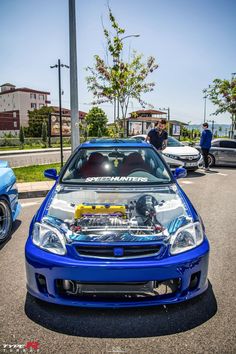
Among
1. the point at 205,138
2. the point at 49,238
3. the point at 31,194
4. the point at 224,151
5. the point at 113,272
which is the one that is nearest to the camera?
the point at 113,272

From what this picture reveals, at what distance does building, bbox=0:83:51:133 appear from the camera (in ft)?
233

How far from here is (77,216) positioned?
2.99m

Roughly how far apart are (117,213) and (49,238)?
733mm

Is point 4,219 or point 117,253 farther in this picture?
point 4,219

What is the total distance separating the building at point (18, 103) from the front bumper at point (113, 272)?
72.2m

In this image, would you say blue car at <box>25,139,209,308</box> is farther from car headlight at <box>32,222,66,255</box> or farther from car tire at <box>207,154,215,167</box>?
car tire at <box>207,154,215,167</box>

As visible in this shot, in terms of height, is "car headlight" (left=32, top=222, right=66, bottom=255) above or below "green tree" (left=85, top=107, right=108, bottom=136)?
below

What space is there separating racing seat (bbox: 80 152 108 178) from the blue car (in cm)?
81

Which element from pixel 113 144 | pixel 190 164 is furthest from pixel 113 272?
pixel 190 164

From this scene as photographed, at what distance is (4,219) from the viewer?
4453 millimetres

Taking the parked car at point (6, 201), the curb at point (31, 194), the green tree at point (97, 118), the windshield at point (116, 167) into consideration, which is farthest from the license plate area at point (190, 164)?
the green tree at point (97, 118)

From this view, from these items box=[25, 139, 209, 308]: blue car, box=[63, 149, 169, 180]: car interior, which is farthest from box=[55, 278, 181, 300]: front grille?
box=[63, 149, 169, 180]: car interior

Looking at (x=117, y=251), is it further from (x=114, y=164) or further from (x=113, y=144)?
→ (x=113, y=144)

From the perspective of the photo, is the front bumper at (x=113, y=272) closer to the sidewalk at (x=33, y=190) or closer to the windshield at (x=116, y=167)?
the windshield at (x=116, y=167)
